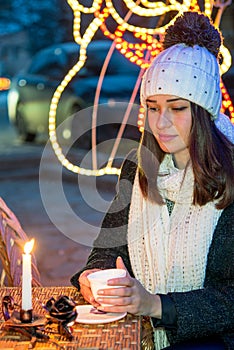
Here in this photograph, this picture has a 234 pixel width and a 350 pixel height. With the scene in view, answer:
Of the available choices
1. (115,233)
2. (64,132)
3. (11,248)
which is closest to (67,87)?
(64,132)

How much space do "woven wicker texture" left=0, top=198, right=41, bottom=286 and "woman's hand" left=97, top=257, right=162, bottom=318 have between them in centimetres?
83

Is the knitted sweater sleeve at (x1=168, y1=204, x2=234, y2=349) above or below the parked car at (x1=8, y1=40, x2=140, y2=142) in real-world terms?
above

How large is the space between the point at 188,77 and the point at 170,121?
0.57ft

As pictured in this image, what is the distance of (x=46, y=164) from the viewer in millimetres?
9750

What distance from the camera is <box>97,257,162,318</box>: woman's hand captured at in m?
2.49

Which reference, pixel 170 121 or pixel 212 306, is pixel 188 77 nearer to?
pixel 170 121

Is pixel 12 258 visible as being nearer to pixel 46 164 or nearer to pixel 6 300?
pixel 6 300

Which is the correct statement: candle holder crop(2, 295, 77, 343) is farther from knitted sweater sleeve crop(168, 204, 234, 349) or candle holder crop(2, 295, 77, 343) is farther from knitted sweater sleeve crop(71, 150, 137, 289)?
knitted sweater sleeve crop(71, 150, 137, 289)

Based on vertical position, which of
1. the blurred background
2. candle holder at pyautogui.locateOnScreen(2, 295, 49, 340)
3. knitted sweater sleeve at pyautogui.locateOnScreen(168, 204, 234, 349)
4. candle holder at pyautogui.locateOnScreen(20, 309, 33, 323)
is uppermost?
candle holder at pyautogui.locateOnScreen(20, 309, 33, 323)

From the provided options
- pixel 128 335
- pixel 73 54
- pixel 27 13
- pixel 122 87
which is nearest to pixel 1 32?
pixel 27 13

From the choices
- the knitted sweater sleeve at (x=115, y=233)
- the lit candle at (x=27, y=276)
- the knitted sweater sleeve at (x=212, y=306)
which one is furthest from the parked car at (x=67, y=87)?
the lit candle at (x=27, y=276)

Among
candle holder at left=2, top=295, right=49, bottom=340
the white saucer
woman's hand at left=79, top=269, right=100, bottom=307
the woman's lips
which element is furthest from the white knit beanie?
candle holder at left=2, top=295, right=49, bottom=340

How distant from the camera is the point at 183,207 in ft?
9.61

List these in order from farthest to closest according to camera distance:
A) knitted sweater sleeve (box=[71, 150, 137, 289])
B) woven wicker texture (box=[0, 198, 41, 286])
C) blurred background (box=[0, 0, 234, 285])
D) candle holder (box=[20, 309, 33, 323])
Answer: blurred background (box=[0, 0, 234, 285]) → woven wicker texture (box=[0, 198, 41, 286]) → knitted sweater sleeve (box=[71, 150, 137, 289]) → candle holder (box=[20, 309, 33, 323])
